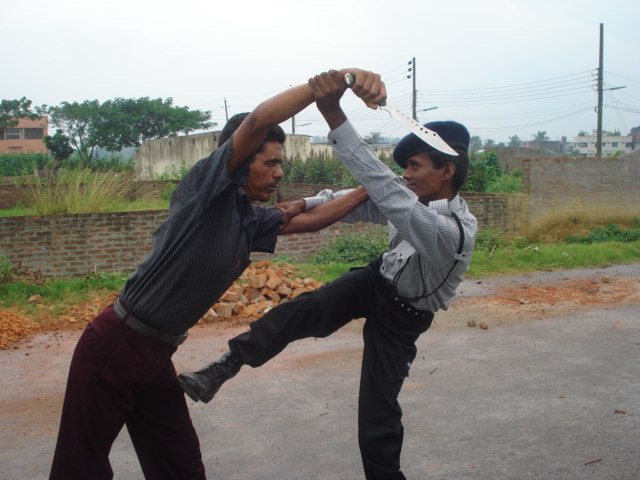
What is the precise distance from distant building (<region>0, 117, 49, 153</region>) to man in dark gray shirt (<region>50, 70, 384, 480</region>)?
228ft

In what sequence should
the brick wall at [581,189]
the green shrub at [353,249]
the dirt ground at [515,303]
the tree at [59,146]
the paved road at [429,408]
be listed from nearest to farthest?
the paved road at [429,408] → the dirt ground at [515,303] → the green shrub at [353,249] → the brick wall at [581,189] → the tree at [59,146]

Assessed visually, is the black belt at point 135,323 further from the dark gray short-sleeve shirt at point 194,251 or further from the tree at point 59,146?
the tree at point 59,146

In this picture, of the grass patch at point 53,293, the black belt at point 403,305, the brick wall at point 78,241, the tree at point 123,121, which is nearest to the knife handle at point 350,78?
the black belt at point 403,305

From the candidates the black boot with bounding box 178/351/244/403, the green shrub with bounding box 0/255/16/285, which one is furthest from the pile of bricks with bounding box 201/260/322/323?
the black boot with bounding box 178/351/244/403

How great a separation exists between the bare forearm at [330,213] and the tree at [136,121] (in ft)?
162

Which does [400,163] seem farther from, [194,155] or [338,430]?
[194,155]

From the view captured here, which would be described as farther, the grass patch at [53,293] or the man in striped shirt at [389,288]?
the grass patch at [53,293]

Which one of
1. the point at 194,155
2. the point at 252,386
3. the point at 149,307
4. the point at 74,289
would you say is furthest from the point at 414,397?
the point at 194,155

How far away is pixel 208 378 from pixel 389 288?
887 millimetres

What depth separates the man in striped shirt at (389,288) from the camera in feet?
7.45

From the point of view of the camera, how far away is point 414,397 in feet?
15.8

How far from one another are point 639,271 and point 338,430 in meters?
7.85

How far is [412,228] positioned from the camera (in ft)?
7.55

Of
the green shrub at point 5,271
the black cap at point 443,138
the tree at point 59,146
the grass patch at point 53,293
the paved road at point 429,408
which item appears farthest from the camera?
the tree at point 59,146
